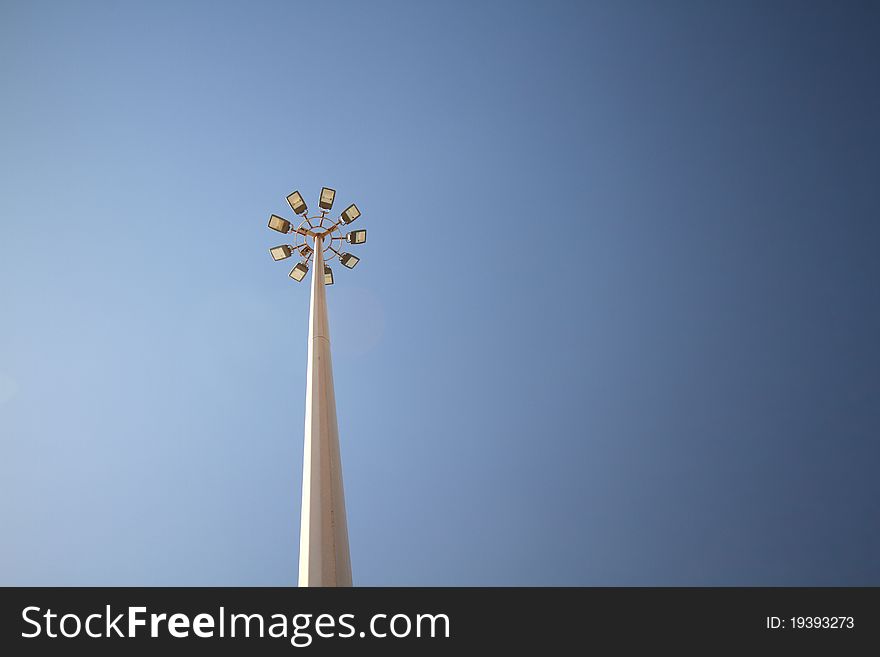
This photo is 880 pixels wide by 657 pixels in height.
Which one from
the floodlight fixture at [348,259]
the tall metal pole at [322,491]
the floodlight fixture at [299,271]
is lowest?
the tall metal pole at [322,491]

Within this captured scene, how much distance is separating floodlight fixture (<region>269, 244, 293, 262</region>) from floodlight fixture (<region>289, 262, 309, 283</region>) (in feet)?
1.03

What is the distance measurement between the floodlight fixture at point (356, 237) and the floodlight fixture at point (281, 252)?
1.29 meters

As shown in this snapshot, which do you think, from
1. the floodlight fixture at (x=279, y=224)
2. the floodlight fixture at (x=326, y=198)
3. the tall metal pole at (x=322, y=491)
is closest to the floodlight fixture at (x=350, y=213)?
the floodlight fixture at (x=326, y=198)

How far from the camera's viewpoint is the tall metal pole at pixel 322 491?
625cm

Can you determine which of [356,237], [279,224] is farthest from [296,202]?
[356,237]

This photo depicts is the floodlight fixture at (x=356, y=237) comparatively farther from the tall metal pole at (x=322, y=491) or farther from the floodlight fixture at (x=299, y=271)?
the tall metal pole at (x=322, y=491)

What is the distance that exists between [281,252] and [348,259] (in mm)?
1495

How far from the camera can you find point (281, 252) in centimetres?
1221

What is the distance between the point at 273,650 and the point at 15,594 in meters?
1.33

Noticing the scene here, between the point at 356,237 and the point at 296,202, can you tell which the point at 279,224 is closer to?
the point at 296,202

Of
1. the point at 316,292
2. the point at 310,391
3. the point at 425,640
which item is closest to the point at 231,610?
the point at 425,640

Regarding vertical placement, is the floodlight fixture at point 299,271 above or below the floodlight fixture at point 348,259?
below

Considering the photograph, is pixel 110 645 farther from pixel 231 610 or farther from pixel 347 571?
pixel 347 571

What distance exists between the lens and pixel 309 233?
1212 centimetres
